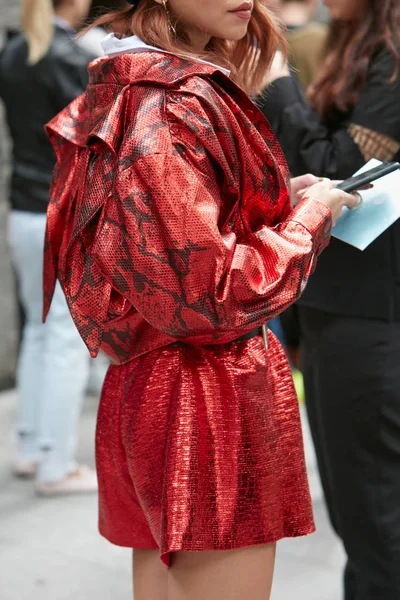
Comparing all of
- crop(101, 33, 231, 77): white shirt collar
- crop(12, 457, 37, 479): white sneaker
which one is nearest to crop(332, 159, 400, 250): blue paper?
crop(101, 33, 231, 77): white shirt collar

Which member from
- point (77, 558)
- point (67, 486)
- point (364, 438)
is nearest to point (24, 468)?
point (67, 486)

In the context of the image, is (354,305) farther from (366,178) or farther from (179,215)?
(179,215)

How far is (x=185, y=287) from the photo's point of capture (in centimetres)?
123

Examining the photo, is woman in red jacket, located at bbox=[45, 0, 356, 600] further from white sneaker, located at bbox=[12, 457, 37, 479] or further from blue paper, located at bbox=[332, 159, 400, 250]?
white sneaker, located at bbox=[12, 457, 37, 479]

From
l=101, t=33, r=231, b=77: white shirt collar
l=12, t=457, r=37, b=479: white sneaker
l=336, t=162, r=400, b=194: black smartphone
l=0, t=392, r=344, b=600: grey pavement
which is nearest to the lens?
l=101, t=33, r=231, b=77: white shirt collar

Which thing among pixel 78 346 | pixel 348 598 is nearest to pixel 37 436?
pixel 78 346

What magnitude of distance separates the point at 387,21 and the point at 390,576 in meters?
1.16

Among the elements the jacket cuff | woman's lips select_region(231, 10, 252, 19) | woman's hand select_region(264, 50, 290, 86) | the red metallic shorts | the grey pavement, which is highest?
woman's lips select_region(231, 10, 252, 19)

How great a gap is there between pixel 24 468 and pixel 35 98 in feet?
4.48

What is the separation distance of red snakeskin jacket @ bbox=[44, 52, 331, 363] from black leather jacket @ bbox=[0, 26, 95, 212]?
1662mm

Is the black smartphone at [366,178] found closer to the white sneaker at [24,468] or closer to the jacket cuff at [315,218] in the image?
the jacket cuff at [315,218]

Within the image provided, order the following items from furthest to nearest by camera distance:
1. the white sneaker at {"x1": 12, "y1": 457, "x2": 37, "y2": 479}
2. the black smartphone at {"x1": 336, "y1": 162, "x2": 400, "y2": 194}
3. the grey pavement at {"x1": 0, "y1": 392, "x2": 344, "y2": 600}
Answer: the white sneaker at {"x1": 12, "y1": 457, "x2": 37, "y2": 479}, the grey pavement at {"x1": 0, "y1": 392, "x2": 344, "y2": 600}, the black smartphone at {"x1": 336, "y1": 162, "x2": 400, "y2": 194}

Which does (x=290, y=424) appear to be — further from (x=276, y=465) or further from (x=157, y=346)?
(x=157, y=346)

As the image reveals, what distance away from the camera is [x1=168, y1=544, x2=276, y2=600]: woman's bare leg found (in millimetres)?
1370
